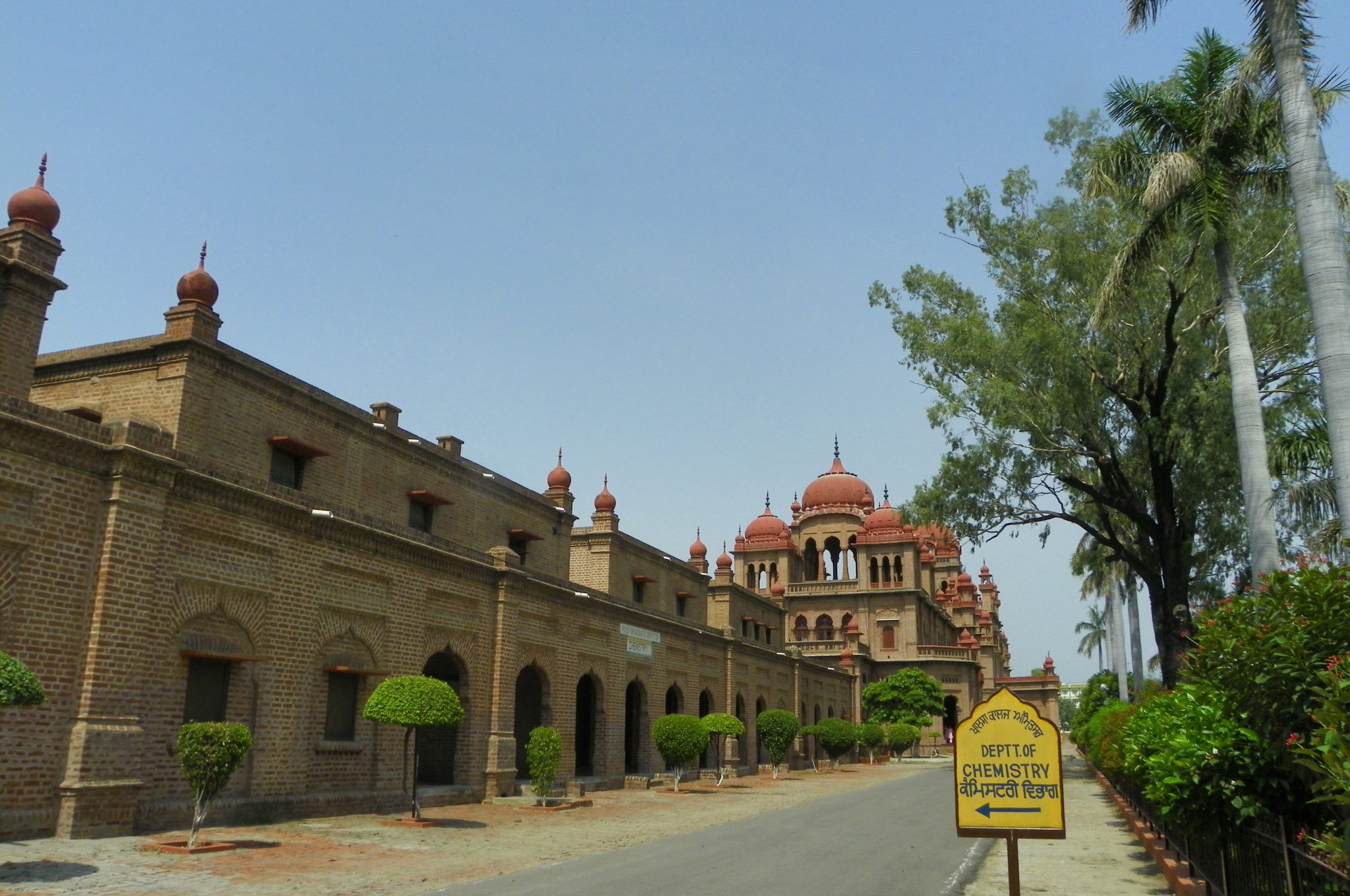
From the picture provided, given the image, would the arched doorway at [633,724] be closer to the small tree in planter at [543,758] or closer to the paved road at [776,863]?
the small tree in planter at [543,758]

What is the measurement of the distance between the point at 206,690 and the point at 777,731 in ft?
82.9

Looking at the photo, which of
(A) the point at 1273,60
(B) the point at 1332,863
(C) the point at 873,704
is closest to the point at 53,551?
(B) the point at 1332,863

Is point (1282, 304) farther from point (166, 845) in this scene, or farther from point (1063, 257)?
point (166, 845)

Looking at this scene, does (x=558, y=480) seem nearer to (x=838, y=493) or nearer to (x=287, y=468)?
(x=287, y=468)

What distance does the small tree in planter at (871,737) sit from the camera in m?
54.7

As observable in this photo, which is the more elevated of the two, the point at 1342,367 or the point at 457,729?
the point at 1342,367

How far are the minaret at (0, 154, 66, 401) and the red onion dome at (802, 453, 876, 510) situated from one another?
60589 millimetres

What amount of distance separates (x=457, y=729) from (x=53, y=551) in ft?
37.3

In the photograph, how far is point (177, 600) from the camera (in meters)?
15.8

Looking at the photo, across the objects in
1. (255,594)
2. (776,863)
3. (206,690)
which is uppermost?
(255,594)

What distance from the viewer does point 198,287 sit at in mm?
20047

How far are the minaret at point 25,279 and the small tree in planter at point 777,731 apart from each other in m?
27.9

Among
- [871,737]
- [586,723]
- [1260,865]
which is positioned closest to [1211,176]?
[1260,865]

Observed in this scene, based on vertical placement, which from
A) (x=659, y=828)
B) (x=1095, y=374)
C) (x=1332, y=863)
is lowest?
(x=659, y=828)
